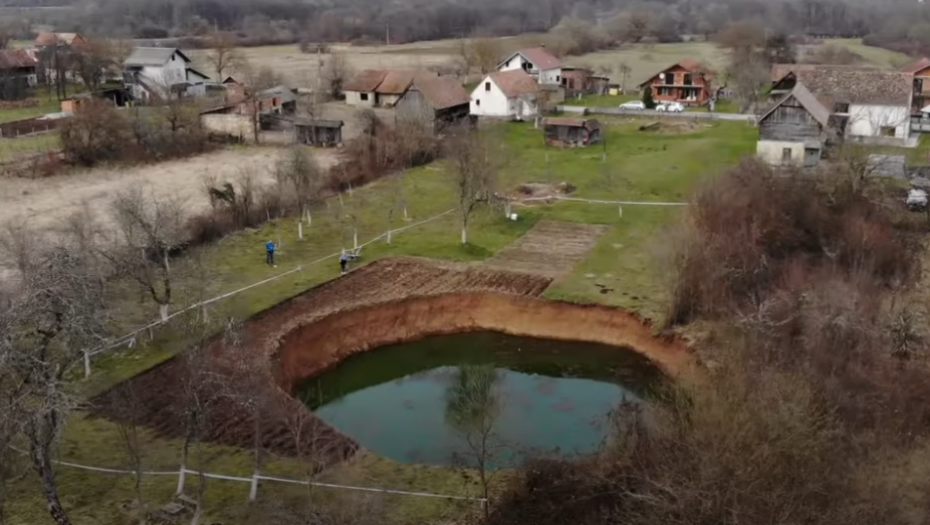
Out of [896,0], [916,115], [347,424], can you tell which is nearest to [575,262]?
[347,424]

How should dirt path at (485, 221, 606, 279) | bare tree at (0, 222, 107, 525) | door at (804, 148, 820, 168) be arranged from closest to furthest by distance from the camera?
bare tree at (0, 222, 107, 525), dirt path at (485, 221, 606, 279), door at (804, 148, 820, 168)

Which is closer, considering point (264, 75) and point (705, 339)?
point (705, 339)

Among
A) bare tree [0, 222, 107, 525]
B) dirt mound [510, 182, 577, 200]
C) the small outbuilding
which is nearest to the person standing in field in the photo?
dirt mound [510, 182, 577, 200]

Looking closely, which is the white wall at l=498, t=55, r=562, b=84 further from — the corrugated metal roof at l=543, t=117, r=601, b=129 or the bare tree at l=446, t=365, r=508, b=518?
the bare tree at l=446, t=365, r=508, b=518

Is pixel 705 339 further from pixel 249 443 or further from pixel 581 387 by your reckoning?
pixel 249 443

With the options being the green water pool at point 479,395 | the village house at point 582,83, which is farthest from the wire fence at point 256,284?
the village house at point 582,83
